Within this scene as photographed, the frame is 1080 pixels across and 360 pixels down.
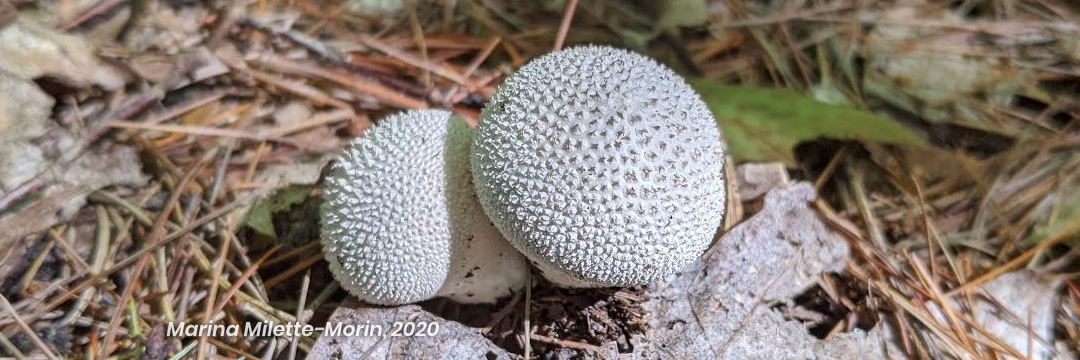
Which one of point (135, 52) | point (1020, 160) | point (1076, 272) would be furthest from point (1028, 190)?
point (135, 52)

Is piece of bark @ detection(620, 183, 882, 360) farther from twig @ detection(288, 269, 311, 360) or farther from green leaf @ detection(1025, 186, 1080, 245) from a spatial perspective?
twig @ detection(288, 269, 311, 360)

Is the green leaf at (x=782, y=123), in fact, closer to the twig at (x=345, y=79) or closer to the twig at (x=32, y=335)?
the twig at (x=345, y=79)

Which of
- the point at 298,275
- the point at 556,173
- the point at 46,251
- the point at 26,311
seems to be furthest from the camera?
the point at 298,275

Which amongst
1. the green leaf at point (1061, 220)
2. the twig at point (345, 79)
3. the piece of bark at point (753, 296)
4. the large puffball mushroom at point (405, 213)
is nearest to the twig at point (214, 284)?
the large puffball mushroom at point (405, 213)

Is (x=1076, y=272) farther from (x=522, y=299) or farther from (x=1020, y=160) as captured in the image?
(x=522, y=299)

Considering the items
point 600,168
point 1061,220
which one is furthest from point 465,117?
point 1061,220
